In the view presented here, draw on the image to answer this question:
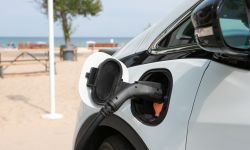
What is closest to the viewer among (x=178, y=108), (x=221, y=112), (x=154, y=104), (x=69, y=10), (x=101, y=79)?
(x=221, y=112)

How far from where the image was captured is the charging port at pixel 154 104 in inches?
93.8

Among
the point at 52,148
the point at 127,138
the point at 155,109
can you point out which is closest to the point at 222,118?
the point at 155,109

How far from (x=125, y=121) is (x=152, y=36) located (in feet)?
1.75

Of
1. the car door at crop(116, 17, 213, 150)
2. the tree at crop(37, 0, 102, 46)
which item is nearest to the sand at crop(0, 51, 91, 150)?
the car door at crop(116, 17, 213, 150)

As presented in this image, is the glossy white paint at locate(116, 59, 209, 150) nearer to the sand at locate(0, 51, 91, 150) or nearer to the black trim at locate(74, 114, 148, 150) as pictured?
the black trim at locate(74, 114, 148, 150)

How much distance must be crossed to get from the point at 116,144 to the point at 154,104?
1.52 feet

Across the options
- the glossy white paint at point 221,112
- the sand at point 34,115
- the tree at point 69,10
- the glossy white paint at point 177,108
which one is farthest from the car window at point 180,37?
the tree at point 69,10

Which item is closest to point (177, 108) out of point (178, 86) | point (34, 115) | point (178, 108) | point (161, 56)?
point (178, 108)

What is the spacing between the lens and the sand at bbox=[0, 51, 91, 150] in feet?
20.9

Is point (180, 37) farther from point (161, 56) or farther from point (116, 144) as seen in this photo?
point (116, 144)

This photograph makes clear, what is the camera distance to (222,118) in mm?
1967

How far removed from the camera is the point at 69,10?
25.7 metres

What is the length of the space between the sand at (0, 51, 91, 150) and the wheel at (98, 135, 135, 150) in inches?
95.8

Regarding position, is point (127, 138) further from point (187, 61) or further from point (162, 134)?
point (187, 61)
